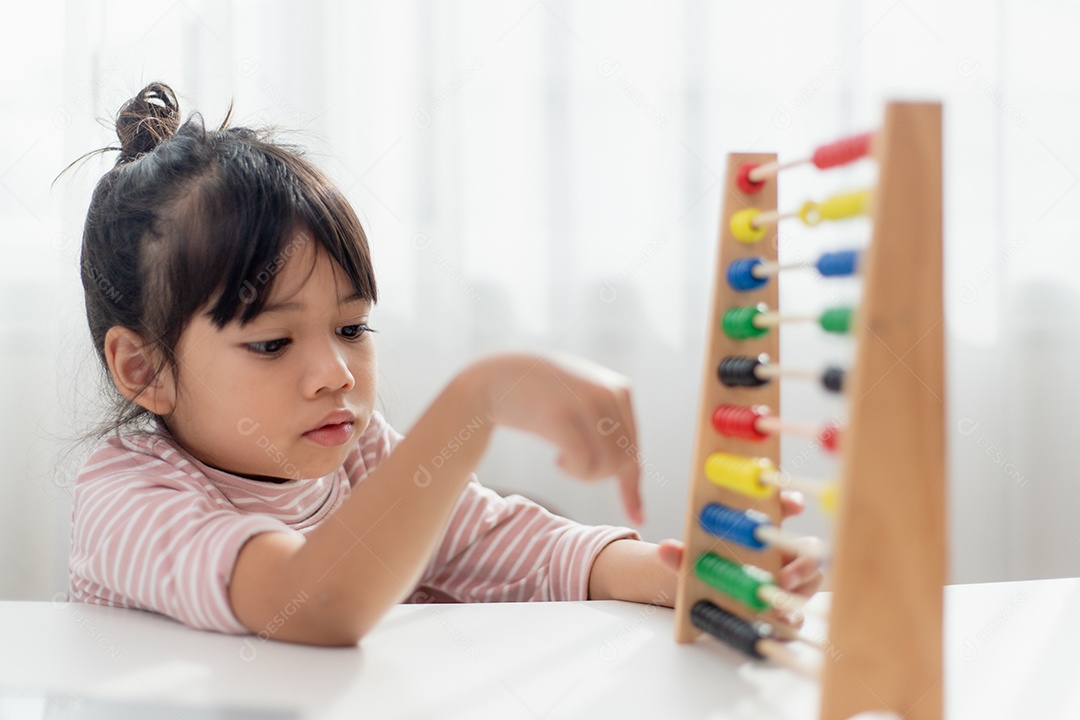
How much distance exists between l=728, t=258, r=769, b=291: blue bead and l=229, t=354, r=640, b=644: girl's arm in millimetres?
163

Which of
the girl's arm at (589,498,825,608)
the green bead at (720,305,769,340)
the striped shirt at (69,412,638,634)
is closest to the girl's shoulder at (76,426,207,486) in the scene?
the striped shirt at (69,412,638,634)

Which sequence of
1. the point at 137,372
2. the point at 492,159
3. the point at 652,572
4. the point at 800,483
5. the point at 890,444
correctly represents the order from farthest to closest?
the point at 492,159
the point at 137,372
the point at 652,572
the point at 800,483
the point at 890,444

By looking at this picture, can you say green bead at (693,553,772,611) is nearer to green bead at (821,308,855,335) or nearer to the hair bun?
green bead at (821,308,855,335)

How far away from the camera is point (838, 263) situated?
1.65 ft

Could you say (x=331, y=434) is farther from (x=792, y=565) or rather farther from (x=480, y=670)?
(x=792, y=565)

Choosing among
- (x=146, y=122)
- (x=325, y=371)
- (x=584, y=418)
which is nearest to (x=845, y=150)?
(x=584, y=418)

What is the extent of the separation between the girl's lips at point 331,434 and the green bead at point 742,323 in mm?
384

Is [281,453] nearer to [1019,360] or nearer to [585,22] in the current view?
[585,22]

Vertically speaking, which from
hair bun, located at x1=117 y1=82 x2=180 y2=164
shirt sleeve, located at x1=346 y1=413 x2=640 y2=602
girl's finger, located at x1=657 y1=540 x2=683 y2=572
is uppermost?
hair bun, located at x1=117 y1=82 x2=180 y2=164

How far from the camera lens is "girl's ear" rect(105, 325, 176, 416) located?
85cm

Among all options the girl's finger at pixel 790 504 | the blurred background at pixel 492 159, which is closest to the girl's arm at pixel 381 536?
the girl's finger at pixel 790 504

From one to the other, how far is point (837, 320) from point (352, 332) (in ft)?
1.60

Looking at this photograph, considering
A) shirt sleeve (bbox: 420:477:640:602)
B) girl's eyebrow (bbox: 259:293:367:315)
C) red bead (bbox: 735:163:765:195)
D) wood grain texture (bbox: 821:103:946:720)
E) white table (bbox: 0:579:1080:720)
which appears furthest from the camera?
shirt sleeve (bbox: 420:477:640:602)

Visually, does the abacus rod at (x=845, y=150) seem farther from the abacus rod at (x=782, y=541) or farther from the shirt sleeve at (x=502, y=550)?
the shirt sleeve at (x=502, y=550)
